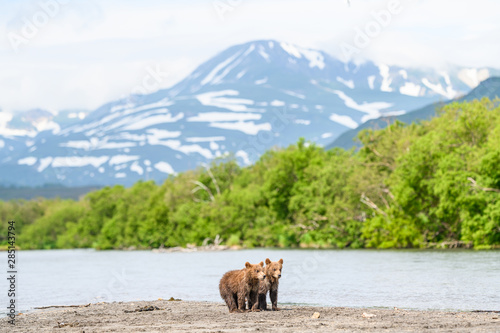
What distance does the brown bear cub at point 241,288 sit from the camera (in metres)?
19.9

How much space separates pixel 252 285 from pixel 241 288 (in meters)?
0.32

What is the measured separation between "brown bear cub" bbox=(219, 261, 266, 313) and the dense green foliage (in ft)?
147

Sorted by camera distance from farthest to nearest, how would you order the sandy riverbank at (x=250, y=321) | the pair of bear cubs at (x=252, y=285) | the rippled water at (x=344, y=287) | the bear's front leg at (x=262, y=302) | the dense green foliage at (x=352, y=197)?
the dense green foliage at (x=352, y=197) < the rippled water at (x=344, y=287) < the bear's front leg at (x=262, y=302) < the pair of bear cubs at (x=252, y=285) < the sandy riverbank at (x=250, y=321)

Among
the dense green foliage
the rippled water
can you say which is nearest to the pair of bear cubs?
the rippled water

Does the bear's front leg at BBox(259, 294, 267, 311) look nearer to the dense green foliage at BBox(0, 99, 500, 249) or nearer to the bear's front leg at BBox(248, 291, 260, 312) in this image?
the bear's front leg at BBox(248, 291, 260, 312)

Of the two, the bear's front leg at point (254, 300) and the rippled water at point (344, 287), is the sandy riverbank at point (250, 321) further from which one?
the rippled water at point (344, 287)

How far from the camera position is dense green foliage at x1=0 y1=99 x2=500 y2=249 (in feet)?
217

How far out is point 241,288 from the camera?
A: 802 inches

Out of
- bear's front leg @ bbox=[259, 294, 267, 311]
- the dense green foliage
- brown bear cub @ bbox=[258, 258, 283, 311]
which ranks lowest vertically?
bear's front leg @ bbox=[259, 294, 267, 311]

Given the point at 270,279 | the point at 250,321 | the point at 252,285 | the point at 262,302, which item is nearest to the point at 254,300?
the point at 262,302

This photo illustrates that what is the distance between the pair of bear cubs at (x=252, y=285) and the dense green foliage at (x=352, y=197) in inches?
1767

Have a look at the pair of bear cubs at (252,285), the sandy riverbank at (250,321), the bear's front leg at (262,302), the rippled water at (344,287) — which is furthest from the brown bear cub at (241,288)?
the rippled water at (344,287)

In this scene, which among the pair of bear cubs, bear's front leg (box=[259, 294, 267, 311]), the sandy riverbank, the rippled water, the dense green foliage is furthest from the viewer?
the dense green foliage

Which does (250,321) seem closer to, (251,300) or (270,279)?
(270,279)
